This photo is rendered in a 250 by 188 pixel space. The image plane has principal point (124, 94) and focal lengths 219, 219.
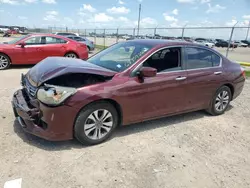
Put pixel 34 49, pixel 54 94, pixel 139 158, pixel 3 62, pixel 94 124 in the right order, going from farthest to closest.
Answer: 1. pixel 34 49
2. pixel 3 62
3. pixel 94 124
4. pixel 139 158
5. pixel 54 94

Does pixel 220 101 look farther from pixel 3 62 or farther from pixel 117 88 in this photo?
pixel 3 62

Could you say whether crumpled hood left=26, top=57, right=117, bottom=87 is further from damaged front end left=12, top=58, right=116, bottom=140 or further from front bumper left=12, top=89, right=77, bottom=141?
front bumper left=12, top=89, right=77, bottom=141

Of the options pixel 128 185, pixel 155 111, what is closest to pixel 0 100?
pixel 155 111

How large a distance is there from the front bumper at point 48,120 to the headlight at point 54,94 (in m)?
0.08

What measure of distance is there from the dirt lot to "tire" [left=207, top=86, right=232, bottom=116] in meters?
0.57

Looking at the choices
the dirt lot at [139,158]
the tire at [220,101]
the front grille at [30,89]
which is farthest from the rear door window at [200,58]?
the front grille at [30,89]

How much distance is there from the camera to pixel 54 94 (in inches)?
113

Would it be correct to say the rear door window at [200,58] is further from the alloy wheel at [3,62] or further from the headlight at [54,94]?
the alloy wheel at [3,62]

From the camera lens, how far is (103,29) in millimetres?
23328

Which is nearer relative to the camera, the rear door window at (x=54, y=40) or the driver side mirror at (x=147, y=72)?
the driver side mirror at (x=147, y=72)

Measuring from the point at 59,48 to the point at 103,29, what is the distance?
14334 millimetres

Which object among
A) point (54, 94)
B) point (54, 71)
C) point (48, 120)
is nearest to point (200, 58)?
point (54, 71)

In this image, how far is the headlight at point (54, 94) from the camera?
2.88m

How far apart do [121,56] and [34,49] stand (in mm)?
6552
